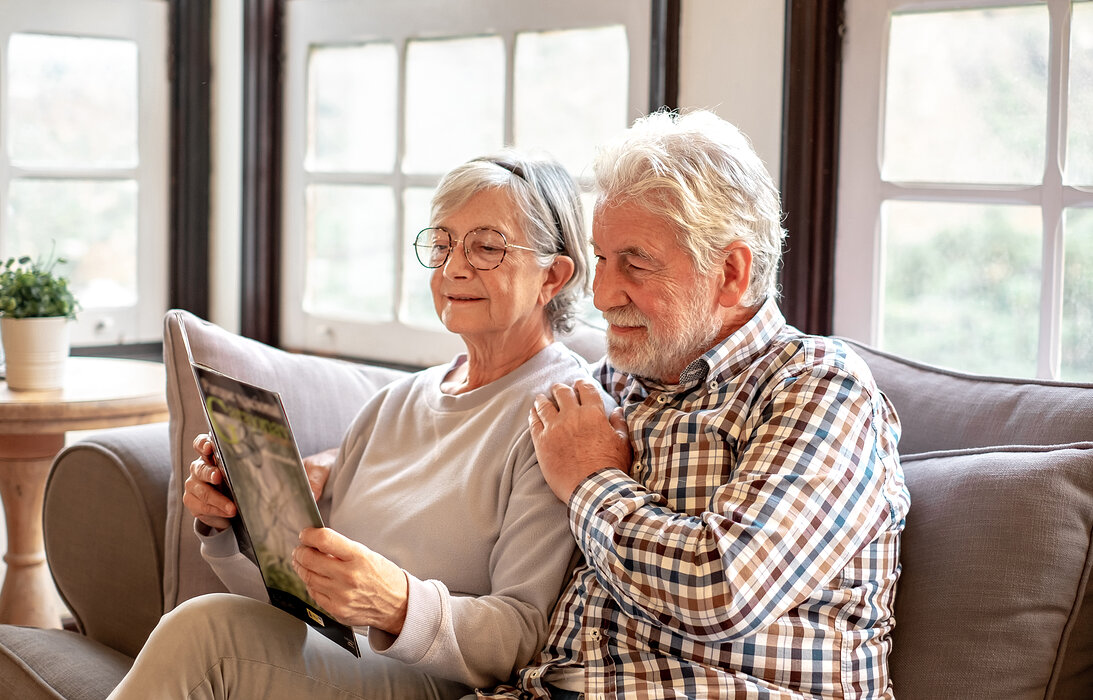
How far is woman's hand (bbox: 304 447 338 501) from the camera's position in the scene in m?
1.83

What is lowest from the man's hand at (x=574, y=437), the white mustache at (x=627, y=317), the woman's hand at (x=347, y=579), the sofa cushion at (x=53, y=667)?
the sofa cushion at (x=53, y=667)

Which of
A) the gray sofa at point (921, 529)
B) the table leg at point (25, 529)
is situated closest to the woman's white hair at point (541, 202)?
the gray sofa at point (921, 529)

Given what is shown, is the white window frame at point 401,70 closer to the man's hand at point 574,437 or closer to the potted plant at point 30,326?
the potted plant at point 30,326

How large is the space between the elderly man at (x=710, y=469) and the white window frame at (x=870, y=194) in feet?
1.87

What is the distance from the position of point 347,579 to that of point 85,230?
2.10 metres

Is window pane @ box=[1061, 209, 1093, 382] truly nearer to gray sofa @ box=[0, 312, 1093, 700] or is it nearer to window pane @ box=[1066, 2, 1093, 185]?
window pane @ box=[1066, 2, 1093, 185]

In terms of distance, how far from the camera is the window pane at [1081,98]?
1.80 m

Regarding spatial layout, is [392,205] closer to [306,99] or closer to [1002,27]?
[306,99]

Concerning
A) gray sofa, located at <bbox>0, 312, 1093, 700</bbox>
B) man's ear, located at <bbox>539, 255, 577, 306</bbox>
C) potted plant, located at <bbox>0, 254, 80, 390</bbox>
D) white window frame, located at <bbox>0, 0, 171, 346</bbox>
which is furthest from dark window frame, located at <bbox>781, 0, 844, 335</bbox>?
white window frame, located at <bbox>0, 0, 171, 346</bbox>

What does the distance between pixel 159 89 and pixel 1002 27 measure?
223 centimetres

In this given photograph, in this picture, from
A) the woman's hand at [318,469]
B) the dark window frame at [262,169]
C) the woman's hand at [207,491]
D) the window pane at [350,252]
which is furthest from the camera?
the dark window frame at [262,169]

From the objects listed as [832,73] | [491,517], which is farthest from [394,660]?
[832,73]

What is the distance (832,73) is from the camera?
2.06 m

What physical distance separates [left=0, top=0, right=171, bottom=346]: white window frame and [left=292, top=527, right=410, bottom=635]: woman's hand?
1.99 m
